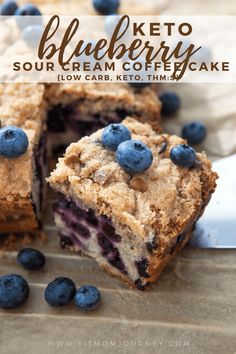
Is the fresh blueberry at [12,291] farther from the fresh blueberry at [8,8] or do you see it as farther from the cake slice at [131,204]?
the fresh blueberry at [8,8]

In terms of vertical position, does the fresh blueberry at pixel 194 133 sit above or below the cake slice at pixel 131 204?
above

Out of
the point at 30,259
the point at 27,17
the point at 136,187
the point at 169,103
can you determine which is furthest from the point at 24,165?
the point at 169,103

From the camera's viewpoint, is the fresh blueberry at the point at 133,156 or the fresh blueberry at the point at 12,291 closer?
the fresh blueberry at the point at 133,156

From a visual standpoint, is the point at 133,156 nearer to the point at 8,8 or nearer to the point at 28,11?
the point at 28,11

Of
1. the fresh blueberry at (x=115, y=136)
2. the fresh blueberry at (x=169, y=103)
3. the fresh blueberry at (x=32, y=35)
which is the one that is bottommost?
the fresh blueberry at (x=115, y=136)

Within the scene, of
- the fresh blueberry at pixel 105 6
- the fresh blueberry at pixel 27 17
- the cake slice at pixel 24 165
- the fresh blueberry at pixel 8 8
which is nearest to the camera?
the cake slice at pixel 24 165

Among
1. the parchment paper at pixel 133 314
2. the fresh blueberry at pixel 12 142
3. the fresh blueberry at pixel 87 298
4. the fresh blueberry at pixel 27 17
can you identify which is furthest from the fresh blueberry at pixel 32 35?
the fresh blueberry at pixel 87 298

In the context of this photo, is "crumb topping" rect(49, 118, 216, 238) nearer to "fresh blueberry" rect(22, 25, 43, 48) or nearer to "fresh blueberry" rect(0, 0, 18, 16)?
Answer: "fresh blueberry" rect(22, 25, 43, 48)
